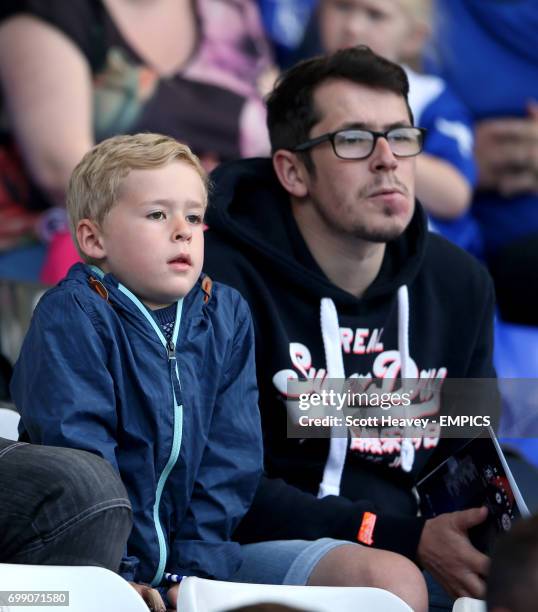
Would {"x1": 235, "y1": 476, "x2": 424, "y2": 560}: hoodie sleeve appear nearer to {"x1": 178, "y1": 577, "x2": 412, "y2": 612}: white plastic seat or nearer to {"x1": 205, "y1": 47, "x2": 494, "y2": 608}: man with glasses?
{"x1": 205, "y1": 47, "x2": 494, "y2": 608}: man with glasses

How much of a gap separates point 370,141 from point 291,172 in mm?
191

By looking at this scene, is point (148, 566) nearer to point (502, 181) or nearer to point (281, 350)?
point (281, 350)

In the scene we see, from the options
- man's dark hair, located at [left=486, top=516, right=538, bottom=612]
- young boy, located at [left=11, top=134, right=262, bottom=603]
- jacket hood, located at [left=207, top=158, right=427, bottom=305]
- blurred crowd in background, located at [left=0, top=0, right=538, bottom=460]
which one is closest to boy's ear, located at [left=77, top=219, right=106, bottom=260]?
young boy, located at [left=11, top=134, right=262, bottom=603]

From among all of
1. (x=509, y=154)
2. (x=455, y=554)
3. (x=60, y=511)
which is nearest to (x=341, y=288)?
(x=455, y=554)

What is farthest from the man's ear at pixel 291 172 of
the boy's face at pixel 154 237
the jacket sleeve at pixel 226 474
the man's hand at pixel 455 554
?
the man's hand at pixel 455 554

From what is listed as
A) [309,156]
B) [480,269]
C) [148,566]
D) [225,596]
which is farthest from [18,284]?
[225,596]

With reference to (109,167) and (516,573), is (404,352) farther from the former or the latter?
(516,573)

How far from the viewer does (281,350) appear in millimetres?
2113

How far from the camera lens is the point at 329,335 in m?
2.18

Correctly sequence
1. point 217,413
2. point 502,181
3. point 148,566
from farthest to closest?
point 502,181
point 217,413
point 148,566

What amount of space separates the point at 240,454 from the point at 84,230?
1.33 feet

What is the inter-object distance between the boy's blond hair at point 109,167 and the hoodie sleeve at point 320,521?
1.78ft

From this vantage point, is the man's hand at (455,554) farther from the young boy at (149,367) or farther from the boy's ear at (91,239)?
the boy's ear at (91,239)

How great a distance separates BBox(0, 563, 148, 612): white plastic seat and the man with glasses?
2.06ft
